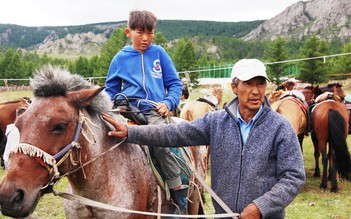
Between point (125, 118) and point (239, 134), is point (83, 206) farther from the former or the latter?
point (239, 134)

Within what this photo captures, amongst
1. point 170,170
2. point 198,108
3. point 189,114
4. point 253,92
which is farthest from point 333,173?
point 253,92

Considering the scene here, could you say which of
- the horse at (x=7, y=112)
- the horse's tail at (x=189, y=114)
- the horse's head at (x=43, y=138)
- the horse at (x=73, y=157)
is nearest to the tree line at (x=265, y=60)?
the horse at (x=7, y=112)

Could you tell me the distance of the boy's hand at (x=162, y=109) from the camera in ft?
10.2

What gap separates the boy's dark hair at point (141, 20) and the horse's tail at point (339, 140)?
5.63 metres

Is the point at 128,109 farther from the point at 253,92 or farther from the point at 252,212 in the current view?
the point at 252,212

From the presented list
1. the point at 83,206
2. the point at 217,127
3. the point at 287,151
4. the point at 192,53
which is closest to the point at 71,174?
the point at 83,206

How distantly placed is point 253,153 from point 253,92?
1.23 feet

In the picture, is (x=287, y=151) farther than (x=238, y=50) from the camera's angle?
Answer: No

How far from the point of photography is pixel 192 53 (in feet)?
162

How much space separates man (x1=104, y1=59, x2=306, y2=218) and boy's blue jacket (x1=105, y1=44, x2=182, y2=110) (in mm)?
894

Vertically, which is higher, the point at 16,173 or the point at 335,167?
the point at 16,173

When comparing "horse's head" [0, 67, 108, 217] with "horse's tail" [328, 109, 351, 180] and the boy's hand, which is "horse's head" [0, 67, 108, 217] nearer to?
the boy's hand

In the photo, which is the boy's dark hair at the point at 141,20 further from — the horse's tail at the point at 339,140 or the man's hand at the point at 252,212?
the horse's tail at the point at 339,140

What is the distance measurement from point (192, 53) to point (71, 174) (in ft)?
156
